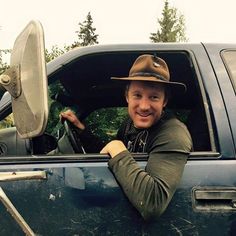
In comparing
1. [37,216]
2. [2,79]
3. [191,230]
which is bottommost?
[191,230]

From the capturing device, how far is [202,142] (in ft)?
7.33

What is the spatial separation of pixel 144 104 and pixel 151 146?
0.97 ft

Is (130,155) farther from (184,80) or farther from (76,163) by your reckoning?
(184,80)

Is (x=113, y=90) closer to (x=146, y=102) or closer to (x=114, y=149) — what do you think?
(x=146, y=102)

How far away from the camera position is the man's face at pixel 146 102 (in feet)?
7.30

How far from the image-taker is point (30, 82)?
4.83 feet

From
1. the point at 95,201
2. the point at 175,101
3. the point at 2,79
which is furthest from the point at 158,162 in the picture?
the point at 175,101

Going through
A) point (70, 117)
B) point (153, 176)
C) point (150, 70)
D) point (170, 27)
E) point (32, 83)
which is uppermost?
point (170, 27)

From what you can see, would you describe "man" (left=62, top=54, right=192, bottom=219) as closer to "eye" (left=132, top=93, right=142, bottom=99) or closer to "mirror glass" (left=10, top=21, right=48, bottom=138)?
"eye" (left=132, top=93, right=142, bottom=99)

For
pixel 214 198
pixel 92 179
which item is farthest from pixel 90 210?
pixel 214 198

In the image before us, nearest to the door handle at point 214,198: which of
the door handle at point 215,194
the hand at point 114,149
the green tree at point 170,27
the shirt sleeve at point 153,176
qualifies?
the door handle at point 215,194

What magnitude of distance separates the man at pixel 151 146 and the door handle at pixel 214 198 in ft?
0.36

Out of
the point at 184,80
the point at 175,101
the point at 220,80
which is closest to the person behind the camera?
the point at 220,80

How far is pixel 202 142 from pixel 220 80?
1.09 feet
